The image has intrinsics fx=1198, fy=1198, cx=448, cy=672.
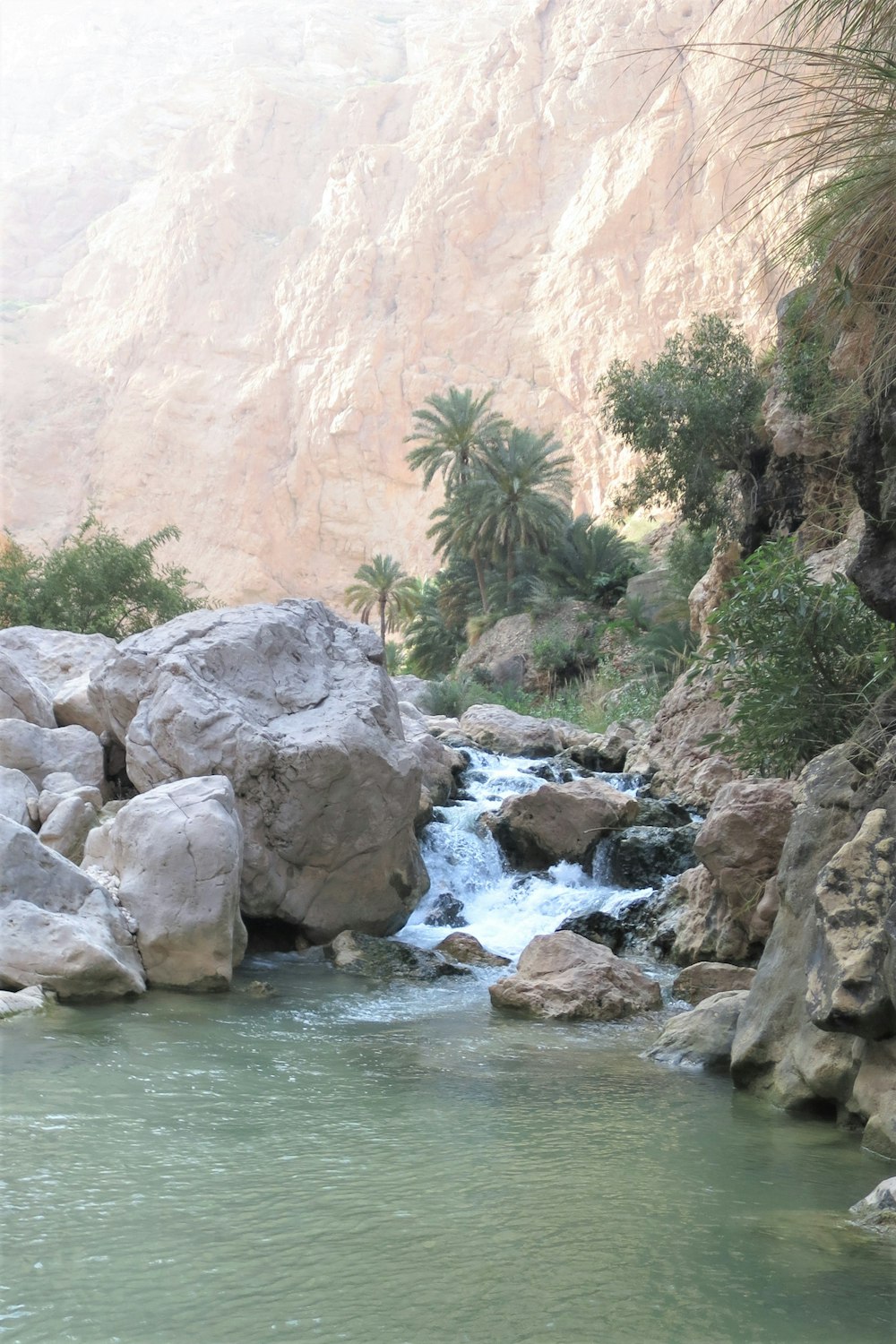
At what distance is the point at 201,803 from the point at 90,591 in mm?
16576

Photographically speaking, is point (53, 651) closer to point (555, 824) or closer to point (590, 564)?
point (555, 824)

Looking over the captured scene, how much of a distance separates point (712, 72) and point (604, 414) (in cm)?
3248

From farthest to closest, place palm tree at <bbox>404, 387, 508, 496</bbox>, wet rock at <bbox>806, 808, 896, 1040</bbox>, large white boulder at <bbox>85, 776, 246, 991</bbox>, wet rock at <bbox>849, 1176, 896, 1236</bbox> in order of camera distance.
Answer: palm tree at <bbox>404, 387, 508, 496</bbox> < large white boulder at <bbox>85, 776, 246, 991</bbox> < wet rock at <bbox>806, 808, 896, 1040</bbox> < wet rock at <bbox>849, 1176, 896, 1236</bbox>

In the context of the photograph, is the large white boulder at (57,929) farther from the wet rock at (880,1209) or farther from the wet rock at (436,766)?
the wet rock at (436,766)

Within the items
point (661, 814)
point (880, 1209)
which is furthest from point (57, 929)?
point (661, 814)

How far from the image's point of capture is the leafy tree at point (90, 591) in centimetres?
2333

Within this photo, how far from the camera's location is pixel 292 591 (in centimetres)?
5488

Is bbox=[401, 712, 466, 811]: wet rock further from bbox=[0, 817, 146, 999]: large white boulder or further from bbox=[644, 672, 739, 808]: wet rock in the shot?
bbox=[0, 817, 146, 999]: large white boulder

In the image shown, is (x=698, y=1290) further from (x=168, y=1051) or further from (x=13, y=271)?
(x=13, y=271)

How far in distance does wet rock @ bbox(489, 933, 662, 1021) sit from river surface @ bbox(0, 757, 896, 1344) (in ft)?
1.31

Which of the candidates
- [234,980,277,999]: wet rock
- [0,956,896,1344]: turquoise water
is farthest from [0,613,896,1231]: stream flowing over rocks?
[0,956,896,1344]: turquoise water

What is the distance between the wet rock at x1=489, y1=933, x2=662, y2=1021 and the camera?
777 centimetres

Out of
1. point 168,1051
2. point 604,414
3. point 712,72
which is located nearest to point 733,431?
point 604,414

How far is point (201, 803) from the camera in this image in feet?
28.0
